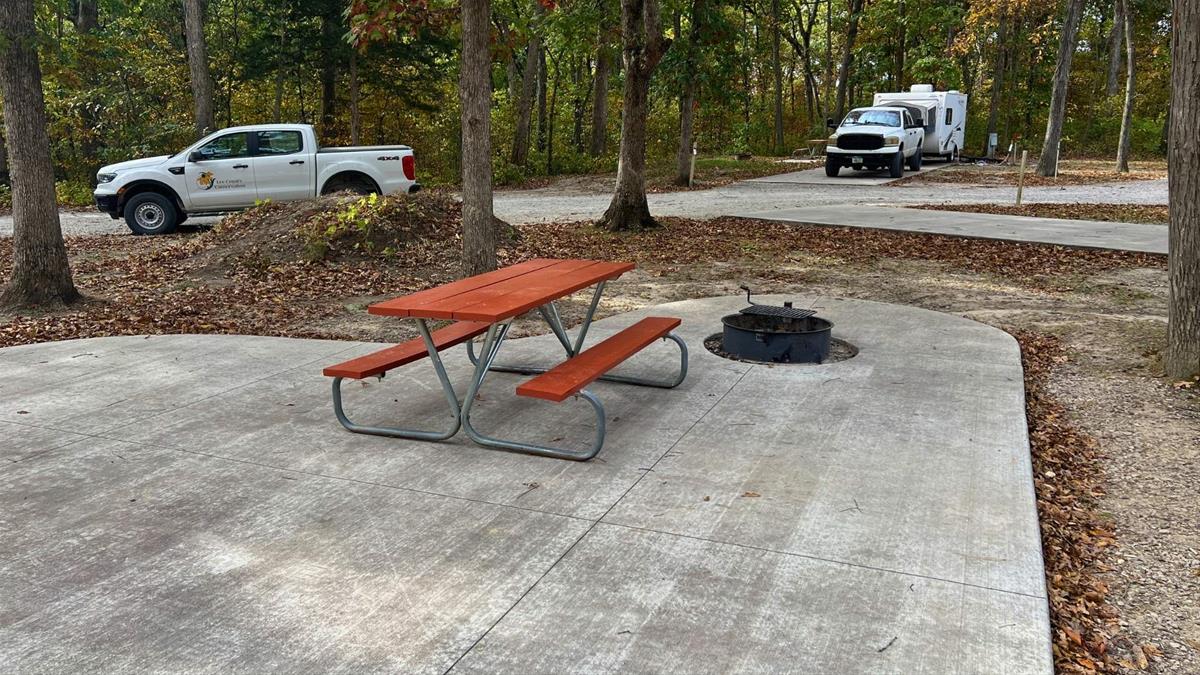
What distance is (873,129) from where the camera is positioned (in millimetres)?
25781

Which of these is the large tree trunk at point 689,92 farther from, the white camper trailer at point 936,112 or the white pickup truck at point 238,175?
the white camper trailer at point 936,112

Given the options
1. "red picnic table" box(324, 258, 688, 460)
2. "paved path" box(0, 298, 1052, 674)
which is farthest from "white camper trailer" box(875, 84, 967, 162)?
"red picnic table" box(324, 258, 688, 460)

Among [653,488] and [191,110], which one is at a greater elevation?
[191,110]

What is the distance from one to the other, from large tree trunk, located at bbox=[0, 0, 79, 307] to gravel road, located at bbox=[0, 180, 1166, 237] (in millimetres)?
7720

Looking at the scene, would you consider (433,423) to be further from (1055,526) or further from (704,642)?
(1055,526)

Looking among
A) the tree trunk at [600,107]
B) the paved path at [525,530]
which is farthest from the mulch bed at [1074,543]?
the tree trunk at [600,107]

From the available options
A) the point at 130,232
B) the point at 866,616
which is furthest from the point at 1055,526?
the point at 130,232

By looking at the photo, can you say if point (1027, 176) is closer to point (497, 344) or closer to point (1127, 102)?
point (1127, 102)

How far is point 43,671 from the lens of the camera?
2844 mm

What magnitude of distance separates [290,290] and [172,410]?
4603 millimetres

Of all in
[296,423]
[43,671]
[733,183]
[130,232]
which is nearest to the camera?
[43,671]

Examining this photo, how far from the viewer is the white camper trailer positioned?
28.9 meters

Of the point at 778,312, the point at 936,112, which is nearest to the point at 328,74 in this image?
the point at 936,112

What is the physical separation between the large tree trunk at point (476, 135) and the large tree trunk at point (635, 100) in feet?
19.6
